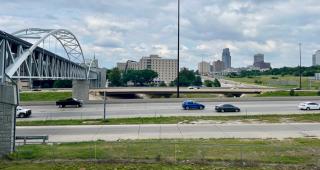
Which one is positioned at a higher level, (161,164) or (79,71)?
(79,71)

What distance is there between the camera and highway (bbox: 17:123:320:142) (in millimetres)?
28297

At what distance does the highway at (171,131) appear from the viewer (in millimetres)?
28297

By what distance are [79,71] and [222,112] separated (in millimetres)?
43886

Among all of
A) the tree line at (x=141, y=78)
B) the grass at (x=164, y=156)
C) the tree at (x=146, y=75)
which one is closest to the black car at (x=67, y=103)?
the grass at (x=164, y=156)

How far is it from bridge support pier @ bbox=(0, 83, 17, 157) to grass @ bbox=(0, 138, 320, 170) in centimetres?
79

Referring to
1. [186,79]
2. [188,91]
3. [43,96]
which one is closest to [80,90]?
[43,96]

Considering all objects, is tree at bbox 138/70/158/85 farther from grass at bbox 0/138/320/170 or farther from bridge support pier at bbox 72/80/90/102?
grass at bbox 0/138/320/170

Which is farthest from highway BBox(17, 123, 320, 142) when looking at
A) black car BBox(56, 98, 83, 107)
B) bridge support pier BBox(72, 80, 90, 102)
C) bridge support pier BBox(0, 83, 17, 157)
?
bridge support pier BBox(72, 80, 90, 102)

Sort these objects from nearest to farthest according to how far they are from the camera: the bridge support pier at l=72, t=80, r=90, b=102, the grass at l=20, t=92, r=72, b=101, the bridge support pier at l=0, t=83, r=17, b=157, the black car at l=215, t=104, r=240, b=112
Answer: the bridge support pier at l=0, t=83, r=17, b=157
the black car at l=215, t=104, r=240, b=112
the bridge support pier at l=72, t=80, r=90, b=102
the grass at l=20, t=92, r=72, b=101

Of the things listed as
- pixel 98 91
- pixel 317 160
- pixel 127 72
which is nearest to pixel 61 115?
pixel 317 160

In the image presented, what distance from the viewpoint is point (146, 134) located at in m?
29.3

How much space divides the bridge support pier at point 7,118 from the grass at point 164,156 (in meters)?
0.79

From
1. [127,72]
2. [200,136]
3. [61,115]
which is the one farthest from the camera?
[127,72]

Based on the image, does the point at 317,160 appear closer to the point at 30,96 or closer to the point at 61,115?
the point at 61,115
